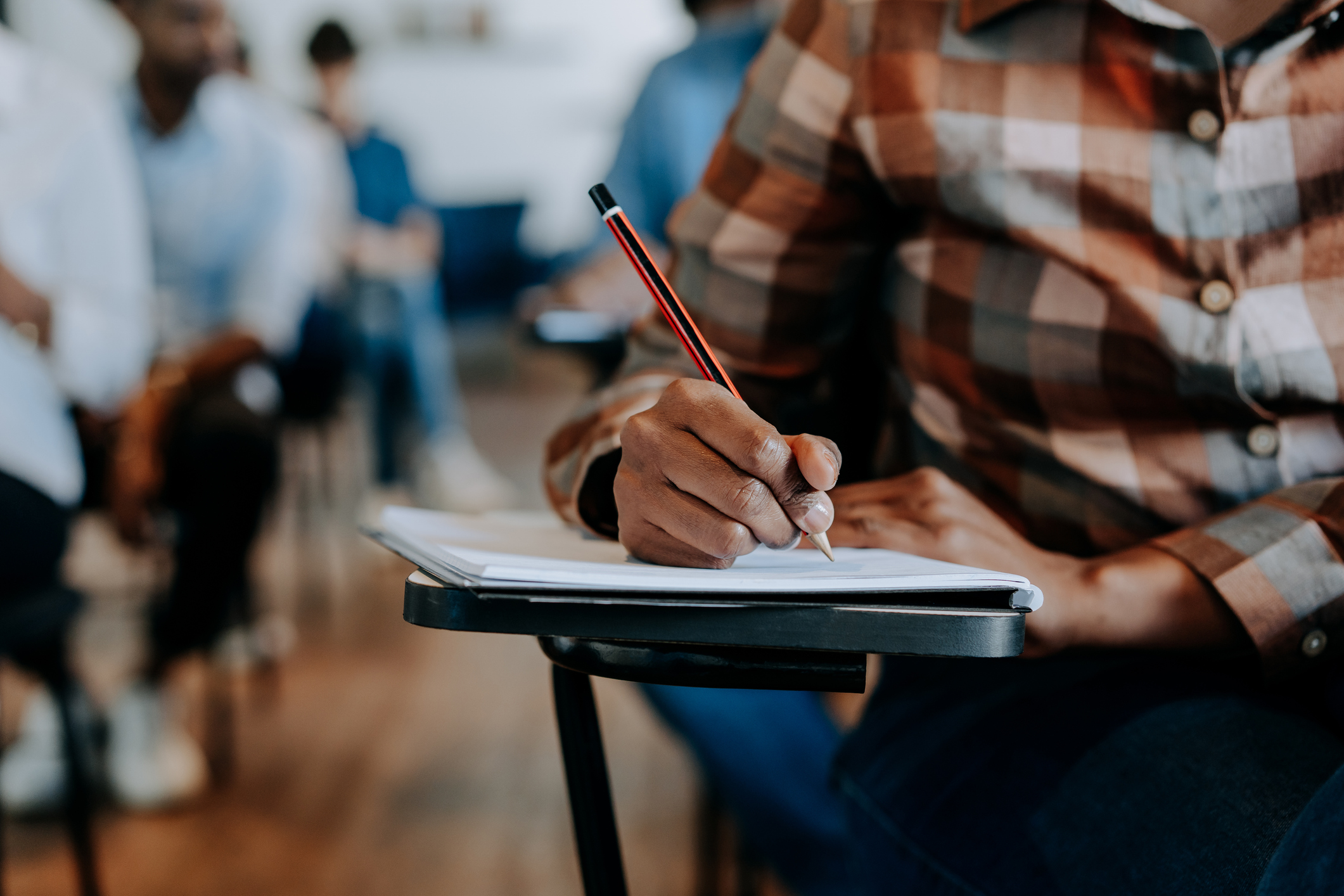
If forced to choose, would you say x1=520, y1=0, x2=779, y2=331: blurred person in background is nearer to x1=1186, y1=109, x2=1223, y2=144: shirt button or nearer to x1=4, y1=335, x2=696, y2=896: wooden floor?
x1=4, y1=335, x2=696, y2=896: wooden floor

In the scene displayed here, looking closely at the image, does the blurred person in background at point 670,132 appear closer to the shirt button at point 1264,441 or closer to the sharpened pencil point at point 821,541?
the shirt button at point 1264,441

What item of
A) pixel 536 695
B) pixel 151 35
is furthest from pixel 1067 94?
pixel 151 35

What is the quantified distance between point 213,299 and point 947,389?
1762 mm

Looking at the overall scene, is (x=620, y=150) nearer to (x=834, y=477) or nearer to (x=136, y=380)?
(x=136, y=380)

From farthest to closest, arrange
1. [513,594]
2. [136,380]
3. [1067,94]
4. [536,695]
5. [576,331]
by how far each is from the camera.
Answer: [536,695]
[136,380]
[576,331]
[1067,94]
[513,594]

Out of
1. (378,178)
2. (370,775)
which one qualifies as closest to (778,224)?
(370,775)

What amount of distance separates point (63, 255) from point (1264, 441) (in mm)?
1449

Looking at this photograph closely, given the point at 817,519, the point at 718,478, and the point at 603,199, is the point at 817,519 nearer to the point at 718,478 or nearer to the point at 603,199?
the point at 718,478

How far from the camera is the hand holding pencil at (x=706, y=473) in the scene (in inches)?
16.8

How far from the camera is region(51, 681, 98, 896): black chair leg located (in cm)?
115

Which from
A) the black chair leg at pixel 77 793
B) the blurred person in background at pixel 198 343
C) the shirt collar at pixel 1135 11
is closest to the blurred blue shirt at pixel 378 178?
the blurred person in background at pixel 198 343

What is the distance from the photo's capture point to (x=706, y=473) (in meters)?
0.44

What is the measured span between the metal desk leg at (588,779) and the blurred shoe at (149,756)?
1331 mm

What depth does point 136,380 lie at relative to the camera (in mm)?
1531
